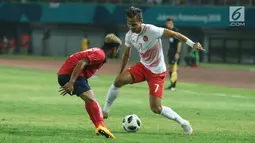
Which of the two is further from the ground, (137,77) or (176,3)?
(137,77)

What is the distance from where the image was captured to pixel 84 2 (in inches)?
2308

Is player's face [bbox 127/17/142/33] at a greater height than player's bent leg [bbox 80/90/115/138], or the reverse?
player's face [bbox 127/17/142/33]

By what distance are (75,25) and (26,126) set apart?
46.0 meters

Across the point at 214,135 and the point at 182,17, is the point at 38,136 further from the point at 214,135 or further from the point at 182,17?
the point at 182,17

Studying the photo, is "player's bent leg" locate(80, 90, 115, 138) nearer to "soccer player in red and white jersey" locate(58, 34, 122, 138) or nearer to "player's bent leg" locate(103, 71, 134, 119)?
"soccer player in red and white jersey" locate(58, 34, 122, 138)

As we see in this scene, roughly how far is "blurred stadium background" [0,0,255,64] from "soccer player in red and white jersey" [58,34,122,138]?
36.3 meters

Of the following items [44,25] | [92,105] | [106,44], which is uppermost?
[106,44]

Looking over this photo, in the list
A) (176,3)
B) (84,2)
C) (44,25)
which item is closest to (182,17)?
(176,3)

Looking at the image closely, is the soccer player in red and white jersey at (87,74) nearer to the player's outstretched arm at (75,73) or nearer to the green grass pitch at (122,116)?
the player's outstretched arm at (75,73)

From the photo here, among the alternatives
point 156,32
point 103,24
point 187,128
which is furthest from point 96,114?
point 103,24

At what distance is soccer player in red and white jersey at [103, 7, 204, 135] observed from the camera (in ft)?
41.4

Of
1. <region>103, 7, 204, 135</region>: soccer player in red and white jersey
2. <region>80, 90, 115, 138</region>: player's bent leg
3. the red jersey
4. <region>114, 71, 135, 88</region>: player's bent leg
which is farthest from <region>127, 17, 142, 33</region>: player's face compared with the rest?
<region>80, 90, 115, 138</region>: player's bent leg

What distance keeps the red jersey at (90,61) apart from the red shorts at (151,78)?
3.97 feet

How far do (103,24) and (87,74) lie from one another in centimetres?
4470
